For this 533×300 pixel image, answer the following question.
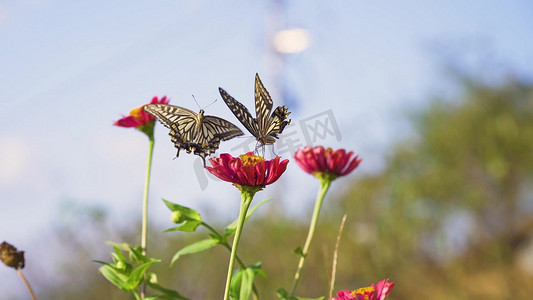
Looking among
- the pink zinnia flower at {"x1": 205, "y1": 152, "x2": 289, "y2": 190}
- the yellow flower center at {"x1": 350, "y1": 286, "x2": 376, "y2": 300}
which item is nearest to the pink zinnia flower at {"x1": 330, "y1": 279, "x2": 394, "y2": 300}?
the yellow flower center at {"x1": 350, "y1": 286, "x2": 376, "y2": 300}

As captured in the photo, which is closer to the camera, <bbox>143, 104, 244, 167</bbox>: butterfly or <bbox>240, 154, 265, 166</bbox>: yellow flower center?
<bbox>240, 154, 265, 166</bbox>: yellow flower center

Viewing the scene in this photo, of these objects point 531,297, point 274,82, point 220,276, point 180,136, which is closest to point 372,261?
point 531,297

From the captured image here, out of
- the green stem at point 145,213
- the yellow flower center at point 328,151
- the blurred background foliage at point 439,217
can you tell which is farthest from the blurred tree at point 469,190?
the green stem at point 145,213

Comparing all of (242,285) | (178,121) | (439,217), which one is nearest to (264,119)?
(178,121)

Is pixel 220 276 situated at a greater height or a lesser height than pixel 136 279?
lesser

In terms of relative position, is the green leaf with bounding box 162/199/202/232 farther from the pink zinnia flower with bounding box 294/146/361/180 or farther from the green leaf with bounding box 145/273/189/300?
the pink zinnia flower with bounding box 294/146/361/180

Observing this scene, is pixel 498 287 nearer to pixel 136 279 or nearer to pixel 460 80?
pixel 460 80
